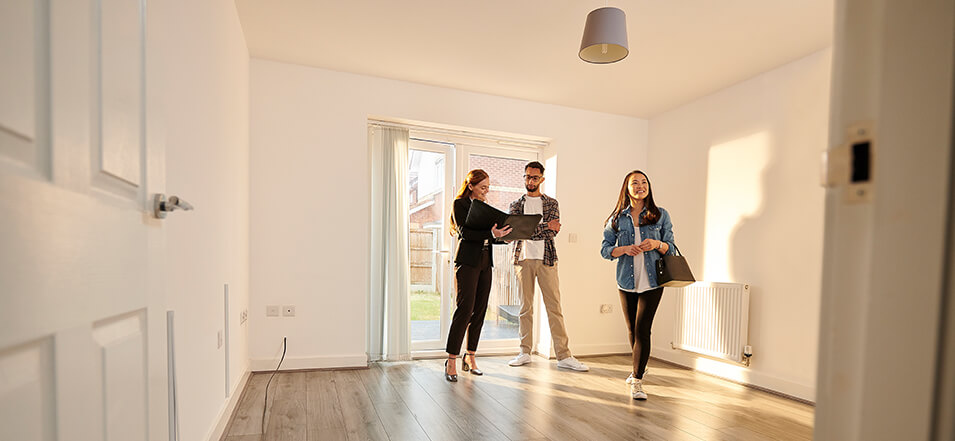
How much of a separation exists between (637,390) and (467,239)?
1462mm

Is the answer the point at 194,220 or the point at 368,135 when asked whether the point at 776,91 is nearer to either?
the point at 368,135

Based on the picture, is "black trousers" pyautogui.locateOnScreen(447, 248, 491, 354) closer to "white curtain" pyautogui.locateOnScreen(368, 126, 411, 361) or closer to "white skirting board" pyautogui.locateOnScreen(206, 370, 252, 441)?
"white curtain" pyautogui.locateOnScreen(368, 126, 411, 361)

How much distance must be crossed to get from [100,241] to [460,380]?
108 inches

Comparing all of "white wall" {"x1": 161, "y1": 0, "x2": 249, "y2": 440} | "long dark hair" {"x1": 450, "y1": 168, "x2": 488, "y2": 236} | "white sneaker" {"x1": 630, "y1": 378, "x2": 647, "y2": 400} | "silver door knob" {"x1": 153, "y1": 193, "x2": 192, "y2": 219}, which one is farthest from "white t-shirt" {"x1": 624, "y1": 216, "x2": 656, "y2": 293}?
"silver door knob" {"x1": 153, "y1": 193, "x2": 192, "y2": 219}

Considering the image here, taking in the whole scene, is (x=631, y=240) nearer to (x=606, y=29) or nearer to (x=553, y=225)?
(x=553, y=225)

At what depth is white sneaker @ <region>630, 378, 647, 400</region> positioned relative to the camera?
2.86m

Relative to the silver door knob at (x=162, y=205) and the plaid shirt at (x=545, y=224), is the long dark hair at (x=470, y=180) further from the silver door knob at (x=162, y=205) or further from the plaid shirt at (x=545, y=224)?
the silver door knob at (x=162, y=205)

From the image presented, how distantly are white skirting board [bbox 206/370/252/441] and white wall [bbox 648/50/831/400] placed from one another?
337 cm

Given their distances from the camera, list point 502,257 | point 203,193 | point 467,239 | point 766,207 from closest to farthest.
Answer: point 203,193, point 467,239, point 766,207, point 502,257

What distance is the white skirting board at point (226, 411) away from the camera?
201 centimetres

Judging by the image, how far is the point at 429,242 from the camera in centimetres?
401

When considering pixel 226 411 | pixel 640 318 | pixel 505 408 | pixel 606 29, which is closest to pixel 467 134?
pixel 606 29

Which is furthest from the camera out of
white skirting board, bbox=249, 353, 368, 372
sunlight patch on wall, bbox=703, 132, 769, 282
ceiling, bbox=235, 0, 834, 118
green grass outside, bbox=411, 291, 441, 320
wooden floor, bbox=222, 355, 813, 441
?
green grass outside, bbox=411, 291, 441, 320

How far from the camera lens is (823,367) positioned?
477 mm
